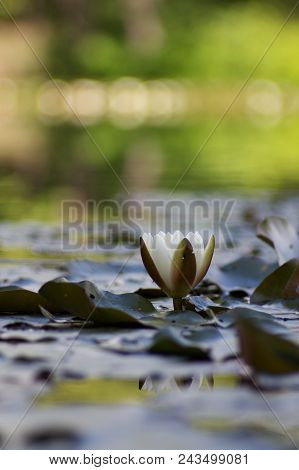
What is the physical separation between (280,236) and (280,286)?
14.3 inches

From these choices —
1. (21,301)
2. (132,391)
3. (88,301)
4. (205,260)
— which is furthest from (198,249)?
(132,391)

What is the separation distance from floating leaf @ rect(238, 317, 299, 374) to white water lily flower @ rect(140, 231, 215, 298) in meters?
0.39

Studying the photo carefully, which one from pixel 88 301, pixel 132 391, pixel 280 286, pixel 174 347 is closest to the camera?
pixel 132 391

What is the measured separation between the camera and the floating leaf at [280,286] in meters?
2.07

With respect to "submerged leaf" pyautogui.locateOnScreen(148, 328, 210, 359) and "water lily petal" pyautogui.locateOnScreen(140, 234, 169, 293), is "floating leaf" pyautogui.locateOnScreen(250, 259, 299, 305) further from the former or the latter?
"submerged leaf" pyautogui.locateOnScreen(148, 328, 210, 359)

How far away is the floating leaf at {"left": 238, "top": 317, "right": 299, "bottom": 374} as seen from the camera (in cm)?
148

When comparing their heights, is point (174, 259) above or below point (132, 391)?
above

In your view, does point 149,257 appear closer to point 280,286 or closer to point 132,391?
point 280,286

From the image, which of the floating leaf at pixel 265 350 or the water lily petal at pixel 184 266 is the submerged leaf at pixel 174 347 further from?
the water lily petal at pixel 184 266

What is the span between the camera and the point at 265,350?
4.90ft

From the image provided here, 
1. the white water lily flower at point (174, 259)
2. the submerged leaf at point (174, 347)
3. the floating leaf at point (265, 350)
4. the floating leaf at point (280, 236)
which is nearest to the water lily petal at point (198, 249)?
the white water lily flower at point (174, 259)

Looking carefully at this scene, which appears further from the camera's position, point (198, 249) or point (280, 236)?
point (280, 236)

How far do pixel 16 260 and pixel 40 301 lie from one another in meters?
0.89

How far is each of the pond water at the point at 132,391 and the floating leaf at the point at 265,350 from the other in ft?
0.08
